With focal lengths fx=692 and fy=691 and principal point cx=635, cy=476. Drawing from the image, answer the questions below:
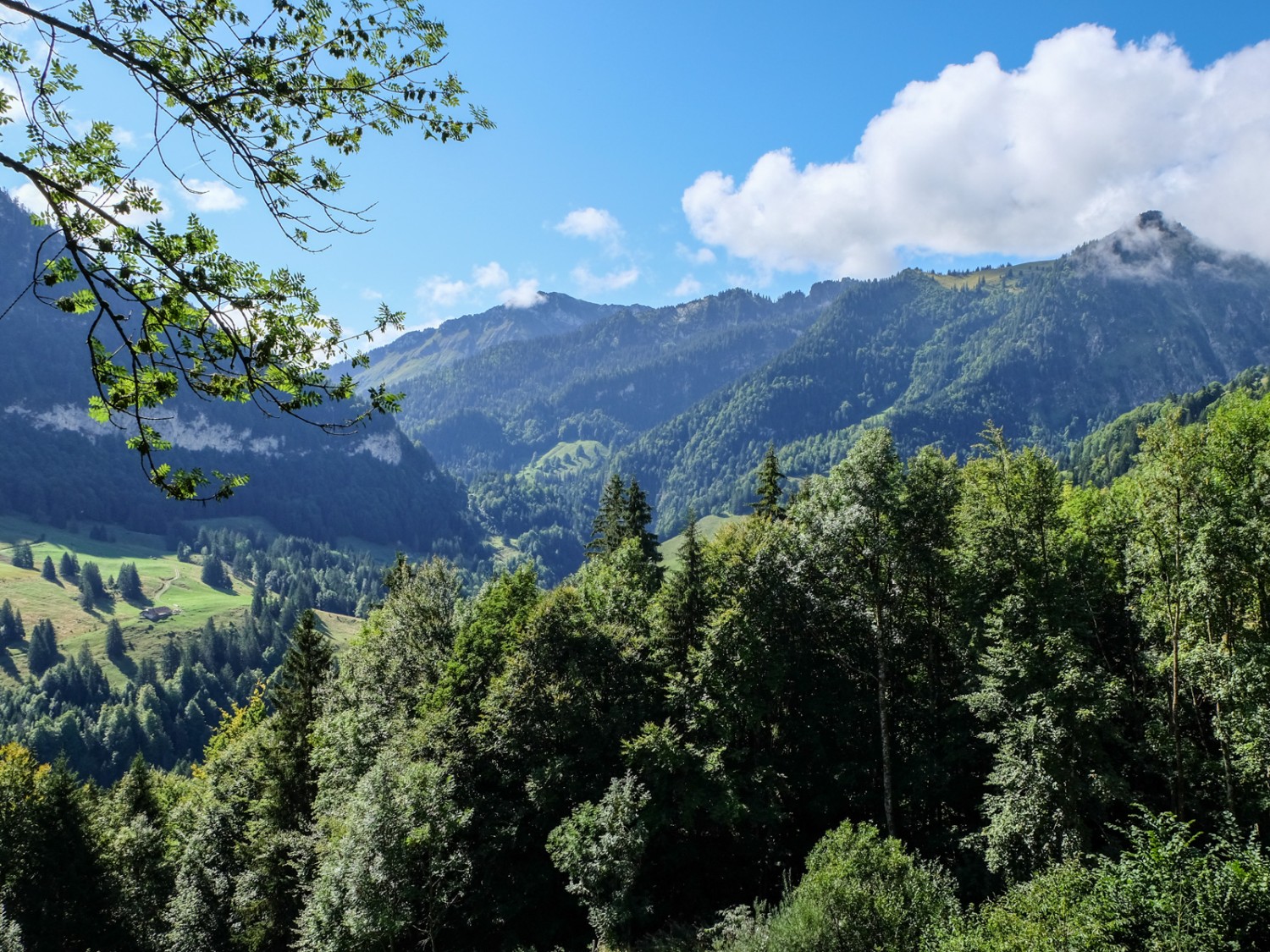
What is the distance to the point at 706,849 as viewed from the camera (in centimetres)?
3606

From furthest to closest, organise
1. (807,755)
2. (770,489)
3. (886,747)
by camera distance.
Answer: (770,489) < (807,755) < (886,747)

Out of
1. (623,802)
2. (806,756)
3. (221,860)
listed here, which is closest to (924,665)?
(806,756)

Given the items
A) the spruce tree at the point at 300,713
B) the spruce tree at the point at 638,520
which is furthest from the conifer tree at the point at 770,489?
the spruce tree at the point at 300,713

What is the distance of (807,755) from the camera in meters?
37.7

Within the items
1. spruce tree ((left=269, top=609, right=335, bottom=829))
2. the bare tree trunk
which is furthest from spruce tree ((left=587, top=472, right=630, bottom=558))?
the bare tree trunk

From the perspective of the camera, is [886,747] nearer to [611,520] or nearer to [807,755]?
[807,755]

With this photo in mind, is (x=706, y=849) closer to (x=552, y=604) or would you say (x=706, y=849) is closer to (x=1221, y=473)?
(x=552, y=604)

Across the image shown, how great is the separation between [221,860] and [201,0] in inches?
2032

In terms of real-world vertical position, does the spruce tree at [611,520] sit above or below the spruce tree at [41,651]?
below

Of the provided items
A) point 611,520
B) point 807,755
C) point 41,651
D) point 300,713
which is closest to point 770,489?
point 611,520

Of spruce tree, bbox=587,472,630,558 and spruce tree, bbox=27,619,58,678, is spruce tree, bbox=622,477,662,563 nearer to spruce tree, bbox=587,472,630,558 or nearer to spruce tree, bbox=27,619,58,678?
spruce tree, bbox=587,472,630,558

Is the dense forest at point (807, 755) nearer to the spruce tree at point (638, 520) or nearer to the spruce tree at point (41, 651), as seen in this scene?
the spruce tree at point (638, 520)

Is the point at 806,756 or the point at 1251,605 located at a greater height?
the point at 1251,605

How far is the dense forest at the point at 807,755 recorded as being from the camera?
25250 mm
